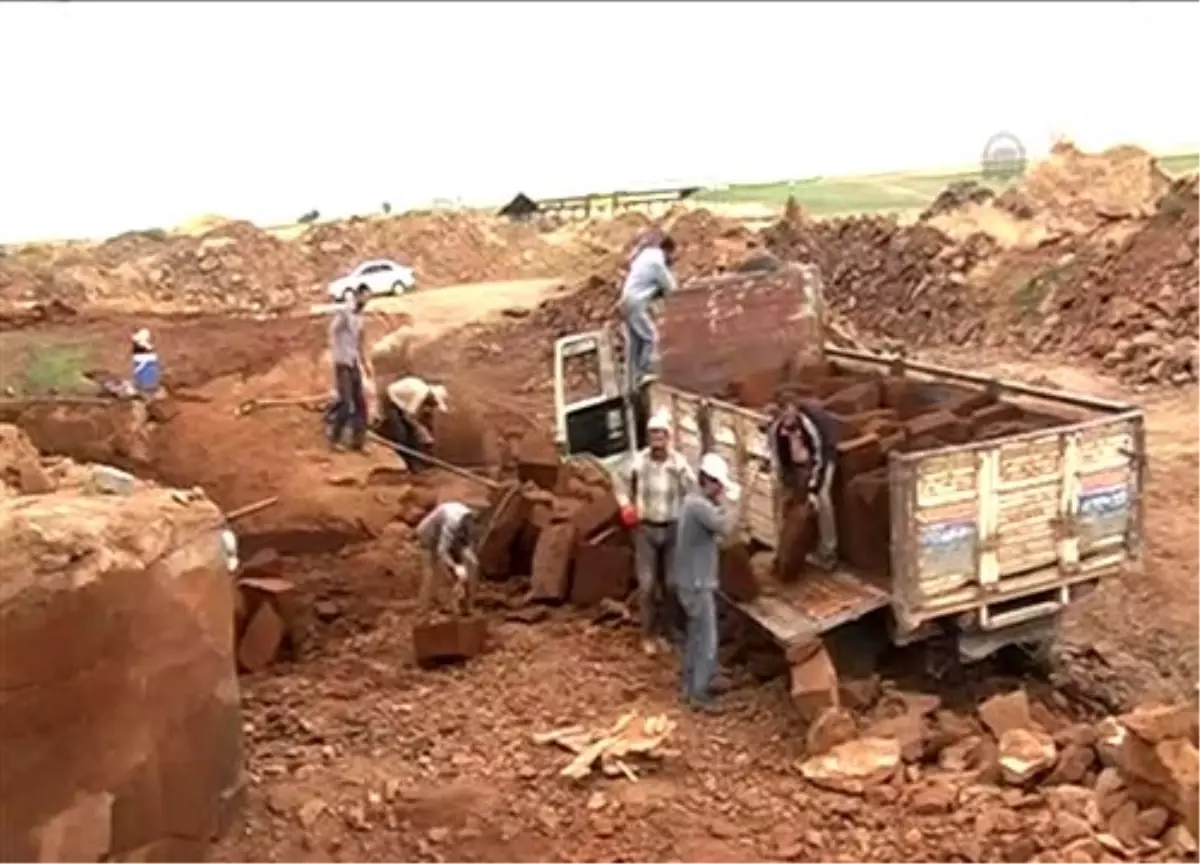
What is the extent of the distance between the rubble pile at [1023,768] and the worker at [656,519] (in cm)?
142

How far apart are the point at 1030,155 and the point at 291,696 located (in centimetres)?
2931

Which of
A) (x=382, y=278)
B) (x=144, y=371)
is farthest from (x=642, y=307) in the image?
(x=382, y=278)

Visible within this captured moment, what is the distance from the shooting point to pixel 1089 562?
9.80m

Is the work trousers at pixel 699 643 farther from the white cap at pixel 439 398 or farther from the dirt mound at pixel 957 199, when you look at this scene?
the dirt mound at pixel 957 199

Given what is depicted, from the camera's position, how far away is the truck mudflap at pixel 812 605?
370 inches

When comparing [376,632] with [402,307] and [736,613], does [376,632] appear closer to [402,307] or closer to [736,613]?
[736,613]

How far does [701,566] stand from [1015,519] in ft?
5.57

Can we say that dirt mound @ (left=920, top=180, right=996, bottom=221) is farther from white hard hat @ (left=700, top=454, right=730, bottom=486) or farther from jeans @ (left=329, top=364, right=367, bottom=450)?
white hard hat @ (left=700, top=454, right=730, bottom=486)

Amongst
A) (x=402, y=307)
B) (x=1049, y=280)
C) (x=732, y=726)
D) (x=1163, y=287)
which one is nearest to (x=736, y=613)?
(x=732, y=726)

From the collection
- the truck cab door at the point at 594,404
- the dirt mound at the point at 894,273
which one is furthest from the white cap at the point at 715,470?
the dirt mound at the point at 894,273

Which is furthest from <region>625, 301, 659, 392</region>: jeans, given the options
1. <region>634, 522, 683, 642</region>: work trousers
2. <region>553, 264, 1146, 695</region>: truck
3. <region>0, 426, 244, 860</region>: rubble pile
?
<region>0, 426, 244, 860</region>: rubble pile

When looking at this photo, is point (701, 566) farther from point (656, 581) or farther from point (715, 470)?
point (656, 581)

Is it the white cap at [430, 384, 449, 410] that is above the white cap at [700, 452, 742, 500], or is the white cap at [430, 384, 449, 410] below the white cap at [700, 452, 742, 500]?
below

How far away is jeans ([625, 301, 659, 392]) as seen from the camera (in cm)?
1241
